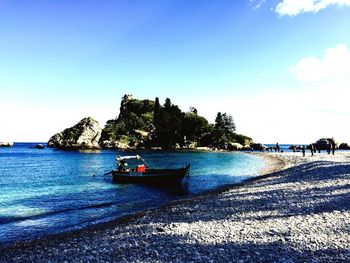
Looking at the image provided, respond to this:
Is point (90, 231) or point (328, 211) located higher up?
point (328, 211)

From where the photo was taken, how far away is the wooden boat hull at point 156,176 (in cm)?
3847

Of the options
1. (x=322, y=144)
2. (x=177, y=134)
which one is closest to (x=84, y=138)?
(x=177, y=134)

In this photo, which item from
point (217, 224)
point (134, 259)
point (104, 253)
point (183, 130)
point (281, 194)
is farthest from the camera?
point (183, 130)

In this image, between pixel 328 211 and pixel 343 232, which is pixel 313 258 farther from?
pixel 328 211

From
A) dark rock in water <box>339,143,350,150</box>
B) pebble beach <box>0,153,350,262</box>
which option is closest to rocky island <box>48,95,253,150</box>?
dark rock in water <box>339,143,350,150</box>

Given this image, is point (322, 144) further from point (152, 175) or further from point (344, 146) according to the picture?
point (152, 175)

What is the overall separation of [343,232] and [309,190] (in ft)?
37.1

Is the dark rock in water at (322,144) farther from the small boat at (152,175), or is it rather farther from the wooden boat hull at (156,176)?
the wooden boat hull at (156,176)

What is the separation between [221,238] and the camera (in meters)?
12.9

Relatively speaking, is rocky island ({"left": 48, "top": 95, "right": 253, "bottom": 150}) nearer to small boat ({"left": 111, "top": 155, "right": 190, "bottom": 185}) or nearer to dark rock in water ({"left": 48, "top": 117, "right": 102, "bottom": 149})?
dark rock in water ({"left": 48, "top": 117, "right": 102, "bottom": 149})

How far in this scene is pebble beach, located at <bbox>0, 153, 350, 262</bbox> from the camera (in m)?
11.0

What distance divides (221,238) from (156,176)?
2663 cm

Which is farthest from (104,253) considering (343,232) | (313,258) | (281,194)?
(281,194)

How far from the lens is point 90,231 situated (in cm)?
1734
